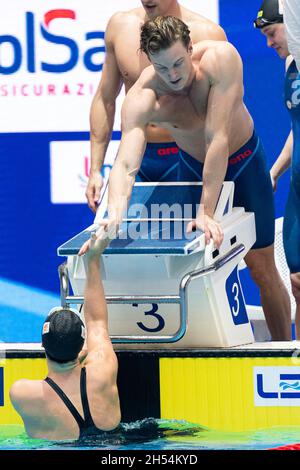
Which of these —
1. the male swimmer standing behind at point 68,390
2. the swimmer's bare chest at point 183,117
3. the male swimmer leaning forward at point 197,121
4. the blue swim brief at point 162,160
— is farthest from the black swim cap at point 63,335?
the blue swim brief at point 162,160

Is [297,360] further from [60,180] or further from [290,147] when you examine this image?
[60,180]

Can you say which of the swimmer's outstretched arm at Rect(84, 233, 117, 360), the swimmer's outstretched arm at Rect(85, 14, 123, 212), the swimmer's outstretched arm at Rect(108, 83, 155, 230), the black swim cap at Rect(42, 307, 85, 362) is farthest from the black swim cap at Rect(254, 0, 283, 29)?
the black swim cap at Rect(42, 307, 85, 362)

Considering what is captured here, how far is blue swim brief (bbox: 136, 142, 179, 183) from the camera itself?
18.2ft

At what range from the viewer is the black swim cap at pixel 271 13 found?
5320 millimetres

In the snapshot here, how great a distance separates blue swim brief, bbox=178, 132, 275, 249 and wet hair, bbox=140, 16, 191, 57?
0.68 m

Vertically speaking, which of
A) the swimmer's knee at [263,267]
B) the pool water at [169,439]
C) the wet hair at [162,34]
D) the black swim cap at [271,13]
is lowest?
the pool water at [169,439]

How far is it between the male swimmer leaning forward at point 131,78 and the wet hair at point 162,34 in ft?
1.68

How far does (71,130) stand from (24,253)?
760 mm

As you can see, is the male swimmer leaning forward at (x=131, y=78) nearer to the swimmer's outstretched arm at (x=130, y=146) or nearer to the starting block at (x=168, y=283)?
the swimmer's outstretched arm at (x=130, y=146)

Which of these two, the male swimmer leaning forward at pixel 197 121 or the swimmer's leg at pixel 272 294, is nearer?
the male swimmer leaning forward at pixel 197 121

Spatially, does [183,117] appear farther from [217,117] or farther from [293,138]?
[293,138]
